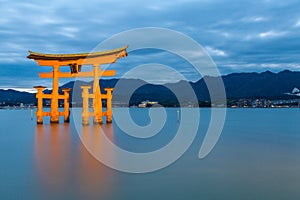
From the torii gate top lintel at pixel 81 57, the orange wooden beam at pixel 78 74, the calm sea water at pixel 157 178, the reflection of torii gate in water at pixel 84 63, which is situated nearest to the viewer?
the calm sea water at pixel 157 178

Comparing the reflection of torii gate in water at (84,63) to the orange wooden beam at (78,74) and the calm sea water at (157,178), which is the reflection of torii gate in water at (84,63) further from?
the calm sea water at (157,178)

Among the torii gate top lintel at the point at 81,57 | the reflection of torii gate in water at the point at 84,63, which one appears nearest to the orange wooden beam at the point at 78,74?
the reflection of torii gate in water at the point at 84,63

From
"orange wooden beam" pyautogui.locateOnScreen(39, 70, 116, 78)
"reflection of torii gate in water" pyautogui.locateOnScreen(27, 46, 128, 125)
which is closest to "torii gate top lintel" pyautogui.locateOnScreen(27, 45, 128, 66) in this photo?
"reflection of torii gate in water" pyautogui.locateOnScreen(27, 46, 128, 125)

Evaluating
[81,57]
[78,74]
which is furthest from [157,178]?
[78,74]

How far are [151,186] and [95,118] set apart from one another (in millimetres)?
20256

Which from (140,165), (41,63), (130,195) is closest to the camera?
(130,195)

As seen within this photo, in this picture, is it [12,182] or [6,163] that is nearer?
[12,182]

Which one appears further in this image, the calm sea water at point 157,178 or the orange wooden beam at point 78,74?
the orange wooden beam at point 78,74

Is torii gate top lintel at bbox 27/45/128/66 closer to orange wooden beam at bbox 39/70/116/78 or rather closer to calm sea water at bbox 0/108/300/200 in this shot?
orange wooden beam at bbox 39/70/116/78

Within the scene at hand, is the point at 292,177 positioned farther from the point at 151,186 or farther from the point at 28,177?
the point at 28,177

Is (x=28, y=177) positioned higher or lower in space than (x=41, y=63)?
lower

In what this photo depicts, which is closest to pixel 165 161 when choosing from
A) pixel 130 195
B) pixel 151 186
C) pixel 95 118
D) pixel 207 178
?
pixel 207 178

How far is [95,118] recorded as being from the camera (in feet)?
95.7

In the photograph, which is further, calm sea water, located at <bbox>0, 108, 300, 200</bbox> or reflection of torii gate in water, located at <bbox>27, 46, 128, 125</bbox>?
reflection of torii gate in water, located at <bbox>27, 46, 128, 125</bbox>
